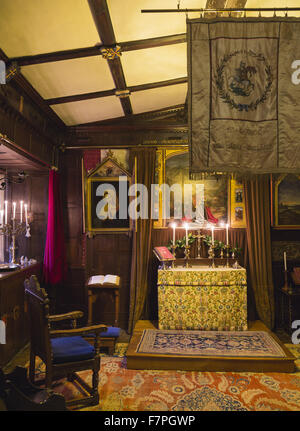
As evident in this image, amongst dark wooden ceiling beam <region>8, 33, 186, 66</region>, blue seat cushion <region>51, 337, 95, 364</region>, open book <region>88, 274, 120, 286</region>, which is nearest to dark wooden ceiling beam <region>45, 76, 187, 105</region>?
dark wooden ceiling beam <region>8, 33, 186, 66</region>

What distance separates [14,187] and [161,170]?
2.76m

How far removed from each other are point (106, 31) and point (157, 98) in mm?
2299

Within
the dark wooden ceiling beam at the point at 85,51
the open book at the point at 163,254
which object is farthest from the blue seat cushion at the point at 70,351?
the dark wooden ceiling beam at the point at 85,51

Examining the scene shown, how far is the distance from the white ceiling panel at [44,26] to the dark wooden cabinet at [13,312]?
279 centimetres

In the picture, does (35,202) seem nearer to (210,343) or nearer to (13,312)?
(13,312)

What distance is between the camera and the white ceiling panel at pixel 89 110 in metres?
5.12

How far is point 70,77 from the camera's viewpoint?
4133 mm

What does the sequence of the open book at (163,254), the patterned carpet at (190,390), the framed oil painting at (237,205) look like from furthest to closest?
the framed oil painting at (237,205), the open book at (163,254), the patterned carpet at (190,390)

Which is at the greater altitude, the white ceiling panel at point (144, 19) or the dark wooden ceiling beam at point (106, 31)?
the white ceiling panel at point (144, 19)

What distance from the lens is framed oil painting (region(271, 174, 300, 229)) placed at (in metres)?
5.97

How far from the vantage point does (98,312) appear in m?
6.12

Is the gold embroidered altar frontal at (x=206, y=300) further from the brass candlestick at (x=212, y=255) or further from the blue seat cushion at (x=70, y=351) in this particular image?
the blue seat cushion at (x=70, y=351)

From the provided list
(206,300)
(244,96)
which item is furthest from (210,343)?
(244,96)

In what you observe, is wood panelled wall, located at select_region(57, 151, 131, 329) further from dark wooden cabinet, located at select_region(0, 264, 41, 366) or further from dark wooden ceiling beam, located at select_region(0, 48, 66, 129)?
dark wooden ceiling beam, located at select_region(0, 48, 66, 129)
